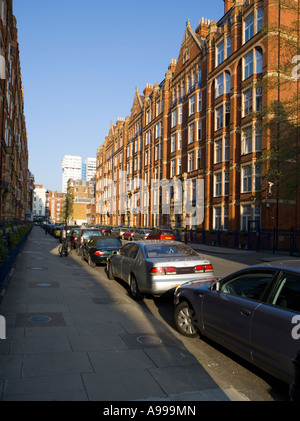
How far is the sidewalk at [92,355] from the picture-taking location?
379 cm

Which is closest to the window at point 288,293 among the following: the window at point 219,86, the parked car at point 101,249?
the parked car at point 101,249

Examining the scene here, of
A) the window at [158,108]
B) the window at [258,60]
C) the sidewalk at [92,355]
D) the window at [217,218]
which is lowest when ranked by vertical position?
the sidewalk at [92,355]

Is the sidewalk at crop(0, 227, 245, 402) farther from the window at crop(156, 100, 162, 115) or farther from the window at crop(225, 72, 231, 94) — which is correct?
the window at crop(156, 100, 162, 115)

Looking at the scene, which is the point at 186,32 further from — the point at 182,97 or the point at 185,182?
the point at 185,182

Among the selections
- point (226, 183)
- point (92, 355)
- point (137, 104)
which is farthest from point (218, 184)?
point (137, 104)

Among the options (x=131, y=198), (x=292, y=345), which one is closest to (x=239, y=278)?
(x=292, y=345)

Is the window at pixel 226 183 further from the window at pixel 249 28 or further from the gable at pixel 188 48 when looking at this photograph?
the gable at pixel 188 48

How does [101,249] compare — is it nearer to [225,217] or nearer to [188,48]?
[225,217]

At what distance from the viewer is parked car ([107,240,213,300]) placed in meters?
7.83

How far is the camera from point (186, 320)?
606 centimetres

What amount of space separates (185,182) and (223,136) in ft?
27.6

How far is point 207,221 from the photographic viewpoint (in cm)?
3466

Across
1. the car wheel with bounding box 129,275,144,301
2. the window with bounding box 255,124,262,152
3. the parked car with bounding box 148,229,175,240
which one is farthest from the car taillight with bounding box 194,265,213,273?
the window with bounding box 255,124,262,152

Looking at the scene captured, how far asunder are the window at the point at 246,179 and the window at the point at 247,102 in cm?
483
